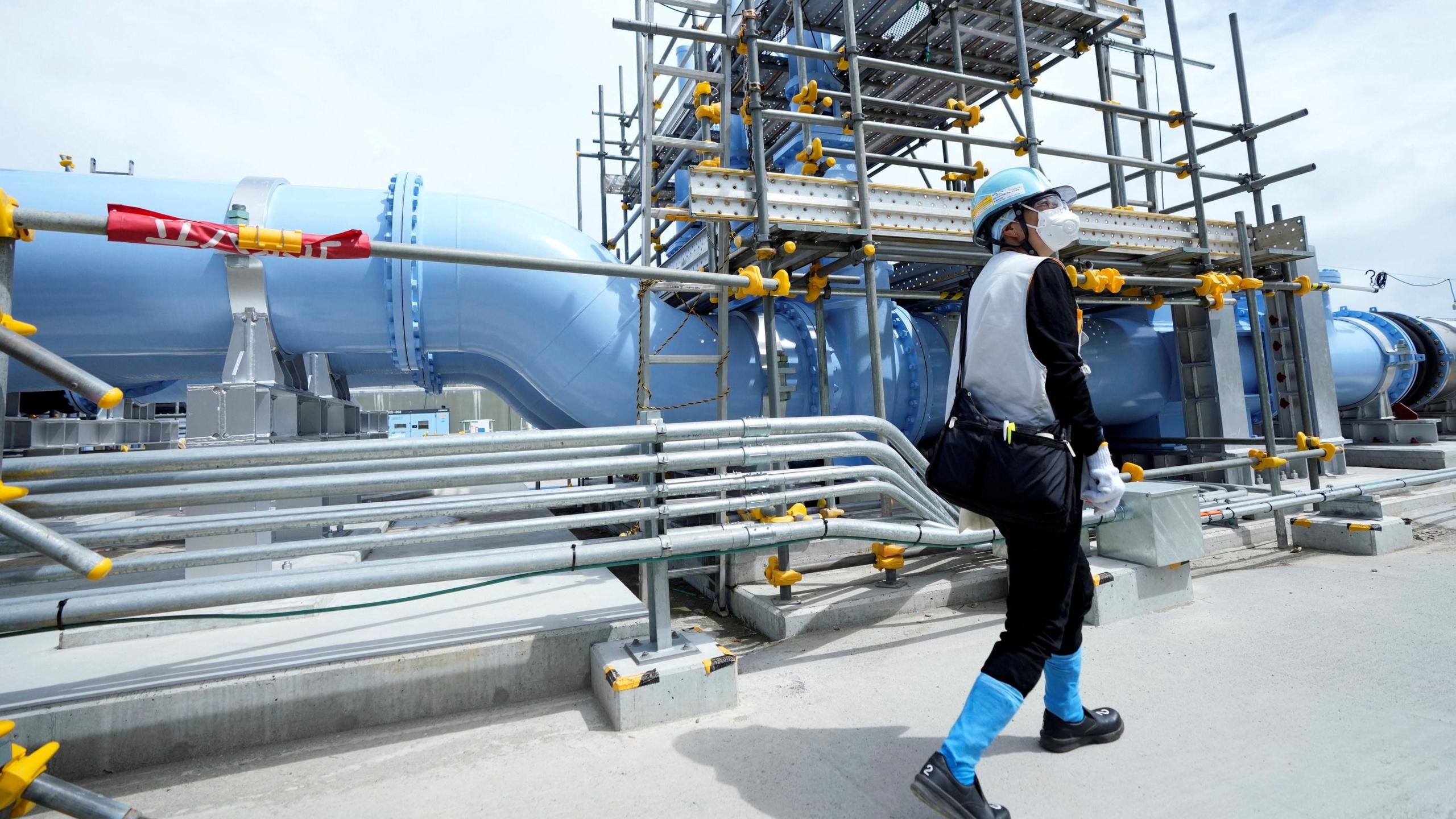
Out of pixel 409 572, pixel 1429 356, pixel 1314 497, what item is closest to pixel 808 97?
pixel 409 572

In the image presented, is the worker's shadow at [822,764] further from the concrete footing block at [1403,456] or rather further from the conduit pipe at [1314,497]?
the concrete footing block at [1403,456]

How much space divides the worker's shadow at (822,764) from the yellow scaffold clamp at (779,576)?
A: 1.01 metres

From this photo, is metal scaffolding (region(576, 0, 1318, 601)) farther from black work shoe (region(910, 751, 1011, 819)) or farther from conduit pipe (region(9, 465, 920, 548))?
black work shoe (region(910, 751, 1011, 819))

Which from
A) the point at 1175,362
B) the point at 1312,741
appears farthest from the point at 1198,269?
the point at 1312,741

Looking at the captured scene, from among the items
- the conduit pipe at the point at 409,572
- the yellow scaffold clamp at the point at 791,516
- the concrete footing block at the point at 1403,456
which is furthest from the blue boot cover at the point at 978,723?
the concrete footing block at the point at 1403,456

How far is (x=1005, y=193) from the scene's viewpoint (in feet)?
6.81

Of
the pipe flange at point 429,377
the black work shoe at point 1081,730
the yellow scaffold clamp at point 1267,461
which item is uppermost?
the pipe flange at point 429,377

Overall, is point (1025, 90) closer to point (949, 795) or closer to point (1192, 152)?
point (1192, 152)

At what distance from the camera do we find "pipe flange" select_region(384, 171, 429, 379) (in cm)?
352

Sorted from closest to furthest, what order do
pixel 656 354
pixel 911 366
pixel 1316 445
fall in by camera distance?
pixel 656 354 < pixel 1316 445 < pixel 911 366

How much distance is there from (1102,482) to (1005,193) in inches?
36.0

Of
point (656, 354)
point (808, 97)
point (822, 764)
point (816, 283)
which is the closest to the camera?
point (822, 764)

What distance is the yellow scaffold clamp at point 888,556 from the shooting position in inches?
135

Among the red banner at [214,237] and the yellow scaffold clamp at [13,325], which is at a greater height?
the red banner at [214,237]
